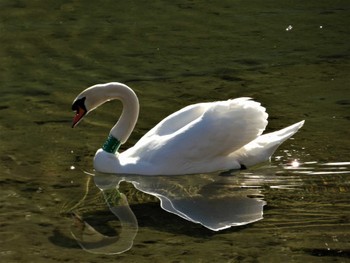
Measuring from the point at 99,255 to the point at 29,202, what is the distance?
1307mm

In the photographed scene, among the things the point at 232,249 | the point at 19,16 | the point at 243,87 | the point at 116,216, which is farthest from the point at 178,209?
the point at 19,16

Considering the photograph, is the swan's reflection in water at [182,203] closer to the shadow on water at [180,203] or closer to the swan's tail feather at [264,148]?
the shadow on water at [180,203]

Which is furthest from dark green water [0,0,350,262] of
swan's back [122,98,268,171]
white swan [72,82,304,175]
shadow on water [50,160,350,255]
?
swan's back [122,98,268,171]

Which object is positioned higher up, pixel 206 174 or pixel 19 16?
pixel 206 174

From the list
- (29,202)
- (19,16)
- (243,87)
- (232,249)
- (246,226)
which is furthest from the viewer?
(19,16)

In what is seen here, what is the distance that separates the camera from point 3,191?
9.29 m

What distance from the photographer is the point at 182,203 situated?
29.6 ft

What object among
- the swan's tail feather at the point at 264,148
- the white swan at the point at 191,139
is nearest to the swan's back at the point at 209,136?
the white swan at the point at 191,139

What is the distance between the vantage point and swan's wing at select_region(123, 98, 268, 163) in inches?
382

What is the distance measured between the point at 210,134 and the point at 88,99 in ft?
3.75

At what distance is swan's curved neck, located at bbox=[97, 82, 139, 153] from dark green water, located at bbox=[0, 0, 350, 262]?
0.36 m

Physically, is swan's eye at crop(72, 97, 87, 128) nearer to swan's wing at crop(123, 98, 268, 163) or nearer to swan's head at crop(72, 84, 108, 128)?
swan's head at crop(72, 84, 108, 128)

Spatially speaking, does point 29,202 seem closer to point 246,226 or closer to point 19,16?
point 246,226

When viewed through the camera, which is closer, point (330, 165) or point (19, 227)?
point (19, 227)
